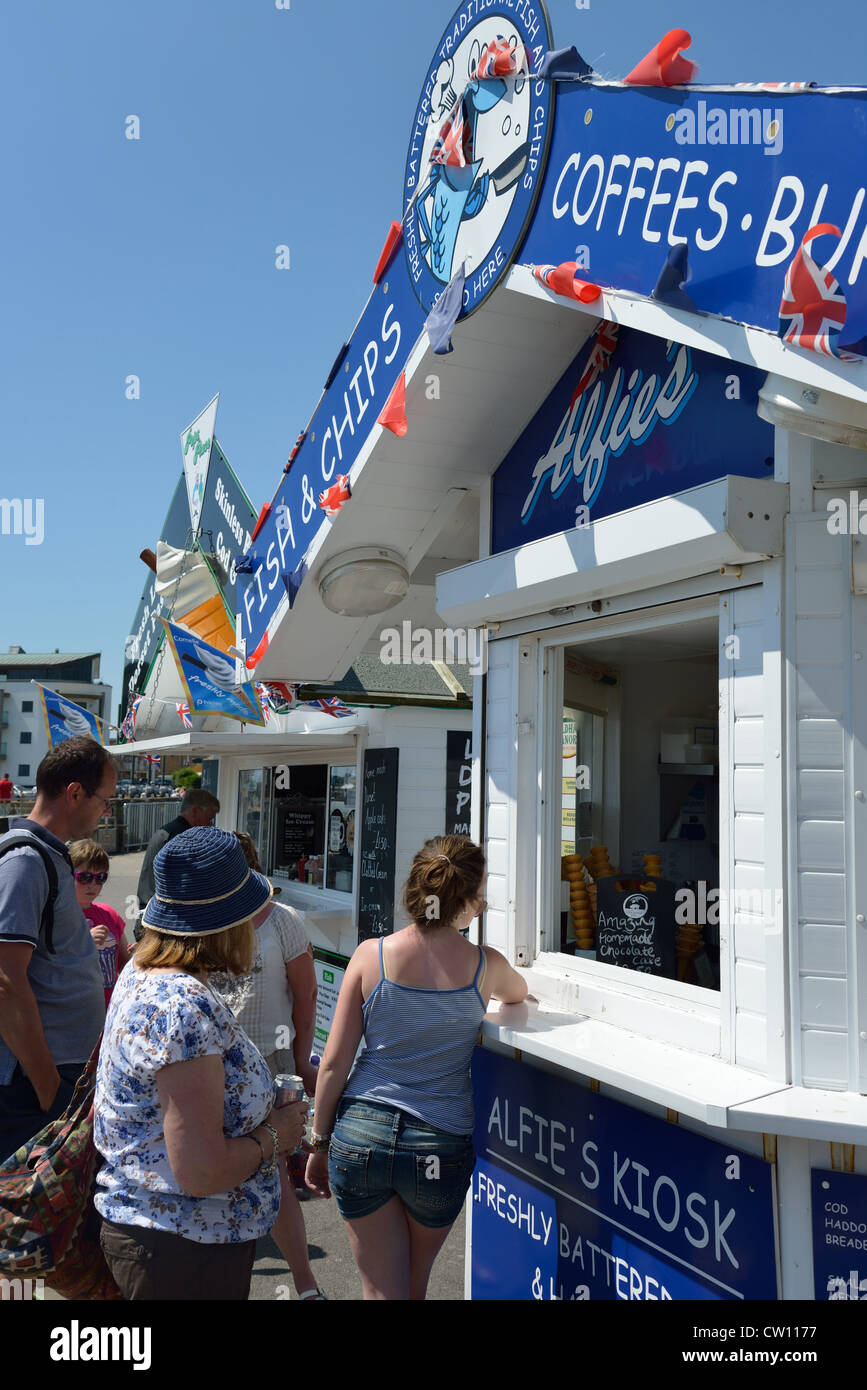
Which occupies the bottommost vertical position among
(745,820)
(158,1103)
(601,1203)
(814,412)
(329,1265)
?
(329,1265)

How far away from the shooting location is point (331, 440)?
4117mm

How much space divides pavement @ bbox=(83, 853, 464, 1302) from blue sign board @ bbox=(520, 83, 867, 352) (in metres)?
3.51

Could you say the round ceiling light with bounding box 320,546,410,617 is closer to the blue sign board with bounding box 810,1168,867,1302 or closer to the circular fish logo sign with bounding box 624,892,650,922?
the circular fish logo sign with bounding box 624,892,650,922

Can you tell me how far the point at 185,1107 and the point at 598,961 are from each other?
1786 millimetres

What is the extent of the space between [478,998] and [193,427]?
9297 mm

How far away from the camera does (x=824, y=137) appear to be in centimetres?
201

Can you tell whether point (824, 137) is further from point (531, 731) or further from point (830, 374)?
point (531, 731)

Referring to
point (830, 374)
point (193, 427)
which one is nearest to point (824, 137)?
point (830, 374)

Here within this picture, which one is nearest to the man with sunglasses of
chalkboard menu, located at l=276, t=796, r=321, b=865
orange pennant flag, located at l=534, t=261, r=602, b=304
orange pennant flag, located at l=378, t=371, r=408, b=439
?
orange pennant flag, located at l=378, t=371, r=408, b=439

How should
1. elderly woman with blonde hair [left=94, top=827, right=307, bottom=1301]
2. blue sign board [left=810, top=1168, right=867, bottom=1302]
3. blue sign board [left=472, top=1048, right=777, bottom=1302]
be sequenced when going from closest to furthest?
elderly woman with blonde hair [left=94, top=827, right=307, bottom=1301], blue sign board [left=810, top=1168, right=867, bottom=1302], blue sign board [left=472, top=1048, right=777, bottom=1302]

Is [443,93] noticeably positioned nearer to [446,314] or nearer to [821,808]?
[446,314]

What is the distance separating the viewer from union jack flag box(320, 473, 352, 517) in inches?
153

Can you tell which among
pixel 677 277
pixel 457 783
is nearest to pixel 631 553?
pixel 677 277

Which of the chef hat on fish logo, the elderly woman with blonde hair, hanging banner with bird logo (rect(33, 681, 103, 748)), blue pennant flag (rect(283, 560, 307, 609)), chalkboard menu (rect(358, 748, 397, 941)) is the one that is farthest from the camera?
hanging banner with bird logo (rect(33, 681, 103, 748))
